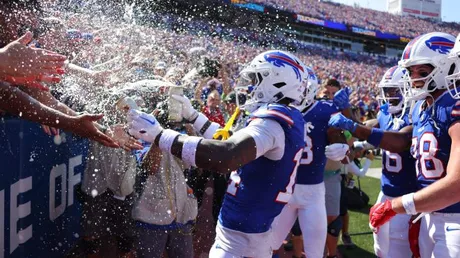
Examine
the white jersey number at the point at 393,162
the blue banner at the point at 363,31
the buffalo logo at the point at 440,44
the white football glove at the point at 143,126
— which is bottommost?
the white jersey number at the point at 393,162

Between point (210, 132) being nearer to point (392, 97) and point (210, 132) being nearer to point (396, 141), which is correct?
point (396, 141)

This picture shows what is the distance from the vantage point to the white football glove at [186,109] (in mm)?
3421

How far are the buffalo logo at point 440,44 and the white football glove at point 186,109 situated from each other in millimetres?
1718

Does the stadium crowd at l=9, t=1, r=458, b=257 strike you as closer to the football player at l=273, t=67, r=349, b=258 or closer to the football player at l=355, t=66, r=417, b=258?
the football player at l=273, t=67, r=349, b=258

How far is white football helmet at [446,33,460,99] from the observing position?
2656 millimetres

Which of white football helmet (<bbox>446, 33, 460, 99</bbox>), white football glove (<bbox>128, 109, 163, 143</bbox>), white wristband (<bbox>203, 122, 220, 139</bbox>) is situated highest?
white football helmet (<bbox>446, 33, 460, 99</bbox>)

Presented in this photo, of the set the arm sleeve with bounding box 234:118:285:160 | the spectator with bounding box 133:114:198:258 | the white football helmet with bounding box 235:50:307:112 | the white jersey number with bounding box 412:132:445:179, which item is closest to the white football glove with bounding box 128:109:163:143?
the arm sleeve with bounding box 234:118:285:160

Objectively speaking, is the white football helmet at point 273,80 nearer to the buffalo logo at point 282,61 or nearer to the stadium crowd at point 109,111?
the buffalo logo at point 282,61

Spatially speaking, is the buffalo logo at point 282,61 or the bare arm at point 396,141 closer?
the buffalo logo at point 282,61

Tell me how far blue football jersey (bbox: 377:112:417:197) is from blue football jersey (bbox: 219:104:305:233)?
142 centimetres

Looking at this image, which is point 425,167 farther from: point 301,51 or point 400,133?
point 301,51

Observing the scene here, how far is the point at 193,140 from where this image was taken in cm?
223

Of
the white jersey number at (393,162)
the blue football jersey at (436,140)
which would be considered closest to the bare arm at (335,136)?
the white jersey number at (393,162)

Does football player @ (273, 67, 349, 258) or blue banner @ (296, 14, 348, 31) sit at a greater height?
blue banner @ (296, 14, 348, 31)
